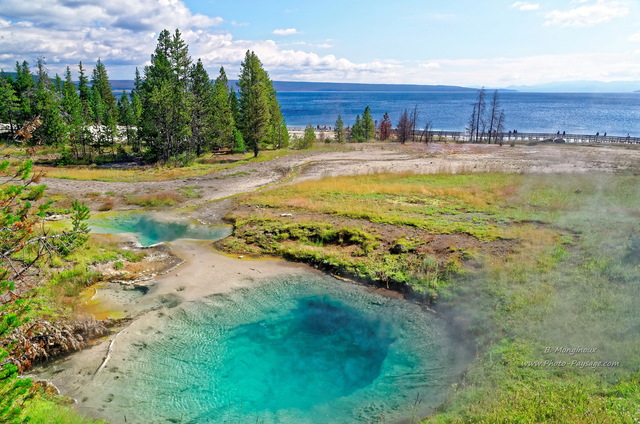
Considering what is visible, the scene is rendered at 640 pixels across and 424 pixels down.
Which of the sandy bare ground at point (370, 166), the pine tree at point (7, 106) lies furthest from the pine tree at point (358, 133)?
the pine tree at point (7, 106)

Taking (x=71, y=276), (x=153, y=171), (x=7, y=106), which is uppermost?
(x=7, y=106)

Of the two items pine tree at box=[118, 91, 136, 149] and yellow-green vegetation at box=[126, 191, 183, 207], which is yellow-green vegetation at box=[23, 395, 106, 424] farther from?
pine tree at box=[118, 91, 136, 149]

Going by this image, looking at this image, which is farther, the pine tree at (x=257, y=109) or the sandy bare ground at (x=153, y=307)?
the pine tree at (x=257, y=109)

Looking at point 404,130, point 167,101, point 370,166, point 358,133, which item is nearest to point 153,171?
point 167,101

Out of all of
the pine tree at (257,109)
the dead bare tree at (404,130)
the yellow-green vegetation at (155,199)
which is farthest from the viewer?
the dead bare tree at (404,130)

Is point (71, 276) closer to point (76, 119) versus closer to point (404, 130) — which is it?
point (76, 119)

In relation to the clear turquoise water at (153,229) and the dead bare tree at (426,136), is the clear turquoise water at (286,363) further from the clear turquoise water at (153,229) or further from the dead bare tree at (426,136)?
the dead bare tree at (426,136)

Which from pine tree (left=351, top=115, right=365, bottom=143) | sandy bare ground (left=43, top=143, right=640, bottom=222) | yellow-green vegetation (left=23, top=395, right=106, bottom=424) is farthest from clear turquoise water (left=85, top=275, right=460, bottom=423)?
pine tree (left=351, top=115, right=365, bottom=143)
